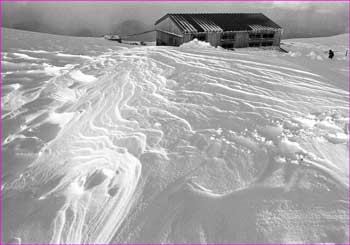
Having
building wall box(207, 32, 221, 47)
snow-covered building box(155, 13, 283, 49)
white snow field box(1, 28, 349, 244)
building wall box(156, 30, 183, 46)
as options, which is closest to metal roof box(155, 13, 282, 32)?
snow-covered building box(155, 13, 283, 49)

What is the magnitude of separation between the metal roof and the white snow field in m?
7.36

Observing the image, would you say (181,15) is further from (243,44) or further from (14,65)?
(14,65)

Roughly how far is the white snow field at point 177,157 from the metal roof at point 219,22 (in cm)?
736

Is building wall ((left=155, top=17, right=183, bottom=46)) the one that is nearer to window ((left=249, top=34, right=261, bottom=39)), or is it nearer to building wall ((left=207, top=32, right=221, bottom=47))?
building wall ((left=207, top=32, right=221, bottom=47))

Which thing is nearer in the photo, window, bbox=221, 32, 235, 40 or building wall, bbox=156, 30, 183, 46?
building wall, bbox=156, 30, 183, 46

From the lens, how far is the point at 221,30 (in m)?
13.0

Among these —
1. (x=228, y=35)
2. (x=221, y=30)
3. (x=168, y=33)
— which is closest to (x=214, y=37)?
(x=221, y=30)

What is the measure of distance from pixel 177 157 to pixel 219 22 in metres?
11.6

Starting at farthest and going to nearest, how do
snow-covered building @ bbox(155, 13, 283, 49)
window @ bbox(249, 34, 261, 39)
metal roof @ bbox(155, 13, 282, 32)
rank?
window @ bbox(249, 34, 261, 39), metal roof @ bbox(155, 13, 282, 32), snow-covered building @ bbox(155, 13, 283, 49)

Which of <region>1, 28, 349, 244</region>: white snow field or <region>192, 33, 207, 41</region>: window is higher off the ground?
<region>192, 33, 207, 41</region>: window

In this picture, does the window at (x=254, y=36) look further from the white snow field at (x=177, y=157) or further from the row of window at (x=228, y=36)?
the white snow field at (x=177, y=157)

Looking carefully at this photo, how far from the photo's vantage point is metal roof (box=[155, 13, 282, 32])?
13.0 m

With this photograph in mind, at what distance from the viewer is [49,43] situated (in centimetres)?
923

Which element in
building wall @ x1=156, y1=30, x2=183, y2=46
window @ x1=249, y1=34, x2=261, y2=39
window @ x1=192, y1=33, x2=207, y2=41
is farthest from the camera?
window @ x1=249, y1=34, x2=261, y2=39
